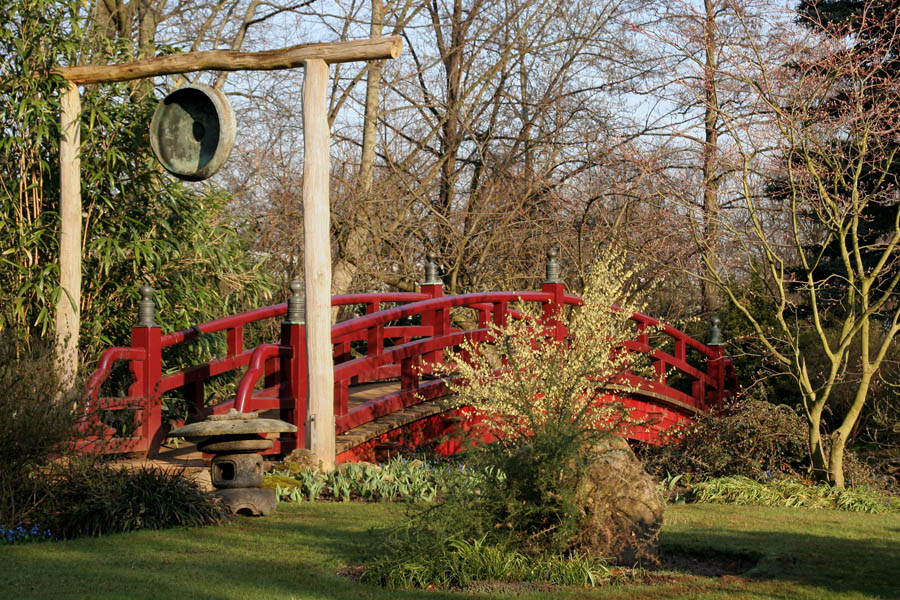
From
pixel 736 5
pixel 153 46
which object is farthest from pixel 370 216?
pixel 736 5

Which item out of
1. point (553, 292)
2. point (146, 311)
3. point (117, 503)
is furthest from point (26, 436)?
point (553, 292)

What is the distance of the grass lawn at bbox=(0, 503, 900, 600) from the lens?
5324 millimetres

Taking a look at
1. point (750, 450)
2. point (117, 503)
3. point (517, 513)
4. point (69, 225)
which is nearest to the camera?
point (517, 513)

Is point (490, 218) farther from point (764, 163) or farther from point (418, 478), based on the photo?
point (418, 478)

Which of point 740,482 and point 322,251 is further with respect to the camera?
point 740,482

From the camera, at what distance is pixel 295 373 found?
995 cm

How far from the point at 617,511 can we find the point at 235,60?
5.52 meters

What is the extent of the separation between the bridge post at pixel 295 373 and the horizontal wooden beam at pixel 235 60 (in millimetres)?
2204

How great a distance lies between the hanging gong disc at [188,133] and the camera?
8.34m

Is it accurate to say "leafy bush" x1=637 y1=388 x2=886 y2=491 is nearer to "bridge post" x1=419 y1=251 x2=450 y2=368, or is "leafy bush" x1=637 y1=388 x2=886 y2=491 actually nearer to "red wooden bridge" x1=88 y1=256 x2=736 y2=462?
"red wooden bridge" x1=88 y1=256 x2=736 y2=462

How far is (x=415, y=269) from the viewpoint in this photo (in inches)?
685

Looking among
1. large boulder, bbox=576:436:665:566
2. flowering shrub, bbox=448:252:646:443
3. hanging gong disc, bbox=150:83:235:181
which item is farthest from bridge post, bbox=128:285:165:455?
large boulder, bbox=576:436:665:566

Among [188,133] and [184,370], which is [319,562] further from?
[184,370]

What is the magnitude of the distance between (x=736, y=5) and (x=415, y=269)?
318 inches
